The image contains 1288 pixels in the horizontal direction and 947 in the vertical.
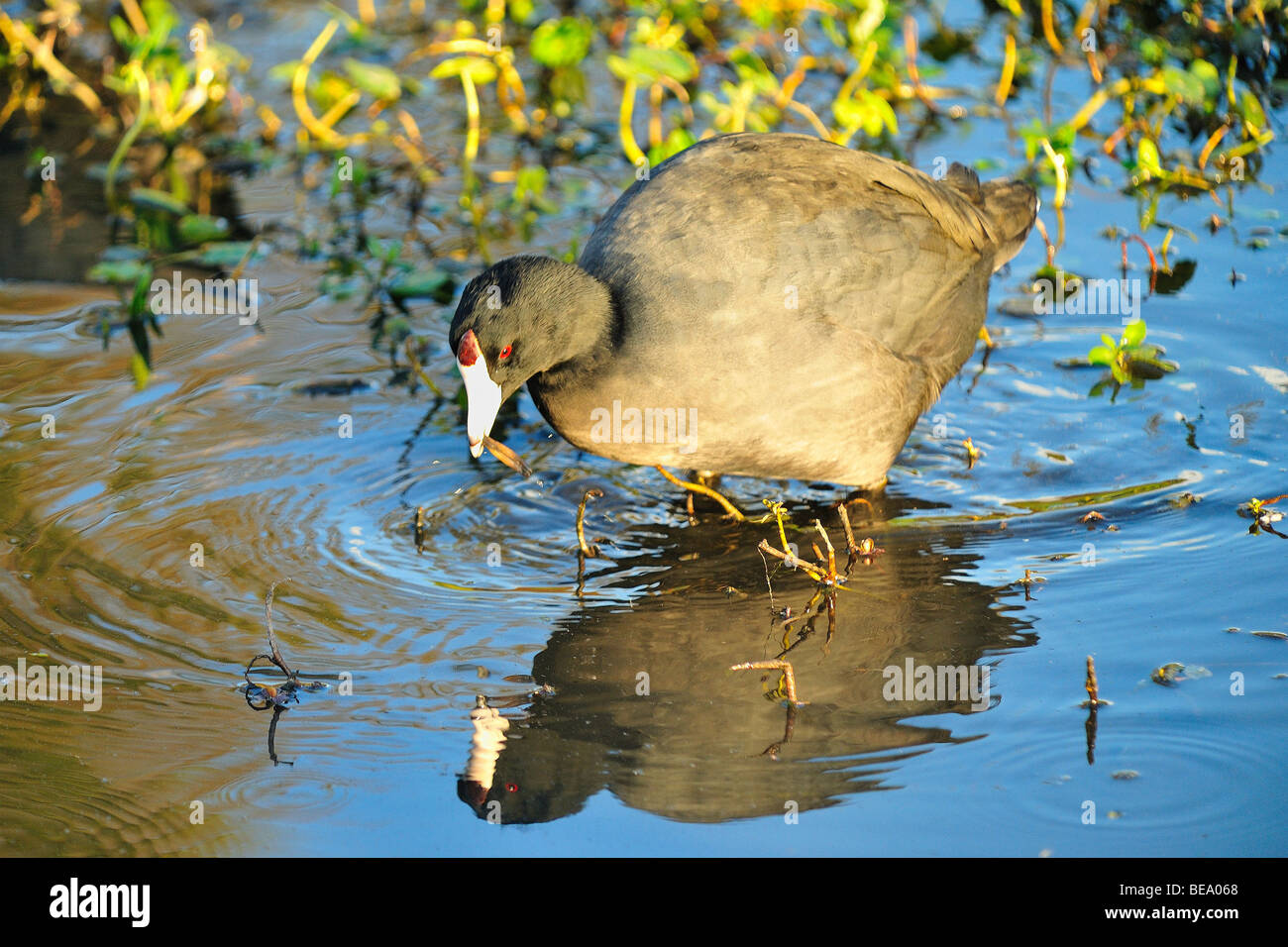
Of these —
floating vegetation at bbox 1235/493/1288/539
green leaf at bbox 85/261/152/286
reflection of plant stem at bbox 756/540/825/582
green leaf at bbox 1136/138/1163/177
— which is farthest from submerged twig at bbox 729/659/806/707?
green leaf at bbox 85/261/152/286

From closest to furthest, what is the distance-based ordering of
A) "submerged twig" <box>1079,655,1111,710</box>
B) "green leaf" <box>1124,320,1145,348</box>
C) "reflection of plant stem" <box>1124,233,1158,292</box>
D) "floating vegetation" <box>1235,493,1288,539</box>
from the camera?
"submerged twig" <box>1079,655,1111,710</box> → "floating vegetation" <box>1235,493,1288,539</box> → "green leaf" <box>1124,320,1145,348</box> → "reflection of plant stem" <box>1124,233,1158,292</box>

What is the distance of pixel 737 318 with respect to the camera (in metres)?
3.79

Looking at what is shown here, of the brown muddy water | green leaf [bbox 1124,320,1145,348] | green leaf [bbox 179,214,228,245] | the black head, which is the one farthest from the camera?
green leaf [bbox 179,214,228,245]

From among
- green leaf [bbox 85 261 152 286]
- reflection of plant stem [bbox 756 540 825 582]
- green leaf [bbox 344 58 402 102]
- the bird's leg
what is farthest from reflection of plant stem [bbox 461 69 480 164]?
reflection of plant stem [bbox 756 540 825 582]

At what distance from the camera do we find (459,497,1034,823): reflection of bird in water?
3.02 m

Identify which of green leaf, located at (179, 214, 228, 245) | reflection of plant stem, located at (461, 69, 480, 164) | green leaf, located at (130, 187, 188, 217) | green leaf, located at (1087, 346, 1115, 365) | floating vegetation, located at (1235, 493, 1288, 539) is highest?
reflection of plant stem, located at (461, 69, 480, 164)

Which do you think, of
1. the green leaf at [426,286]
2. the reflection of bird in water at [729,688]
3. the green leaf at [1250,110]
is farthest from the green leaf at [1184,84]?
the green leaf at [426,286]

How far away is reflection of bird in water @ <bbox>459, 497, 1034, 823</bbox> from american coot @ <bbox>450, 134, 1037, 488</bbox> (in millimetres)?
367

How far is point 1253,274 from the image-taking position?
17.5 feet

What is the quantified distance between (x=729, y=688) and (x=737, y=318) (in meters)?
1.01

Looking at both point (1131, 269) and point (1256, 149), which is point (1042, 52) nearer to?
point (1256, 149)

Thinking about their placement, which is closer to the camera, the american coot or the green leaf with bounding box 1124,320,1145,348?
the american coot

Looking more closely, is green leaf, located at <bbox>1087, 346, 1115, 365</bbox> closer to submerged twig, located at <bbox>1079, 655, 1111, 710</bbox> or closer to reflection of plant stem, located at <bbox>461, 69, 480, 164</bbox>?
submerged twig, located at <bbox>1079, 655, 1111, 710</bbox>

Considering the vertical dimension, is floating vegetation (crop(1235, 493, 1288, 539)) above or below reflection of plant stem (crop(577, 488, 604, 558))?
above
